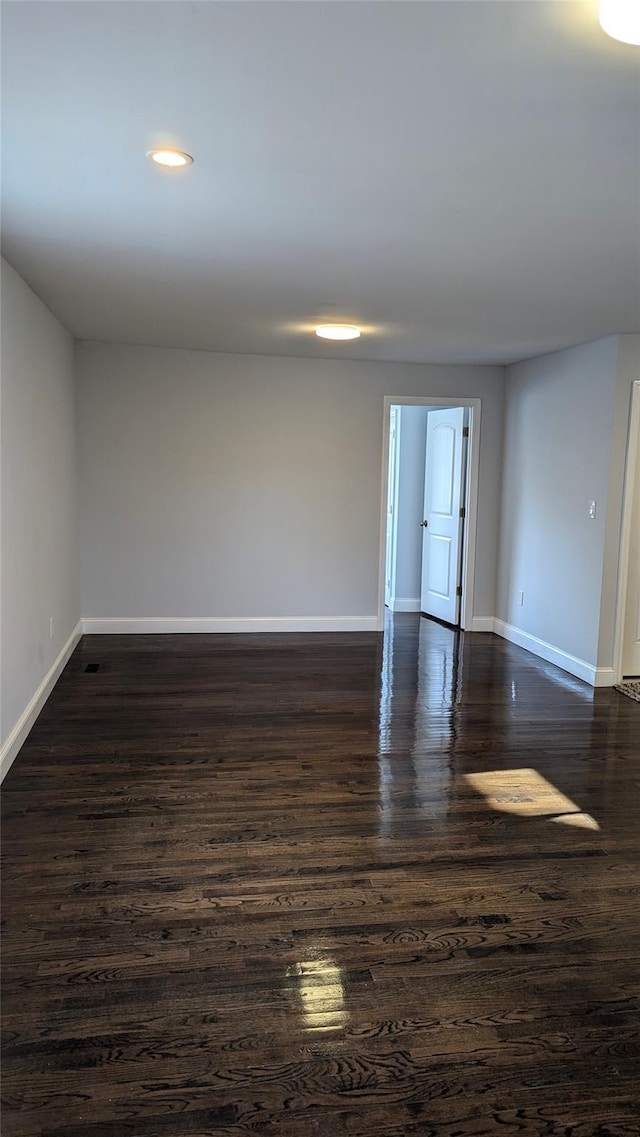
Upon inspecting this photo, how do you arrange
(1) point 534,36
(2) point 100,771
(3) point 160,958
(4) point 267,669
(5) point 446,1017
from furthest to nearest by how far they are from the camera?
(4) point 267,669
(2) point 100,771
(3) point 160,958
(5) point 446,1017
(1) point 534,36

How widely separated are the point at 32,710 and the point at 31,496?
120 cm

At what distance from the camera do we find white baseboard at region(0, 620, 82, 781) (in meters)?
3.59

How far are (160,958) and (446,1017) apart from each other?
856 mm

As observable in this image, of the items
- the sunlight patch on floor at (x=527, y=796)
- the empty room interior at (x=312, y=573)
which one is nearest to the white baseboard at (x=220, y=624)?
the empty room interior at (x=312, y=573)

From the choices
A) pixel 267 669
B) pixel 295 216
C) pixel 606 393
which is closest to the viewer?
pixel 295 216

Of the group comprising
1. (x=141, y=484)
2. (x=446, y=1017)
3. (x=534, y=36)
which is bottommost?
(x=446, y=1017)

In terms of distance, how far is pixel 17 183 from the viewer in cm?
259

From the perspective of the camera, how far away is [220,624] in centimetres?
673

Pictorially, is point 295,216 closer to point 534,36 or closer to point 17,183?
point 17,183

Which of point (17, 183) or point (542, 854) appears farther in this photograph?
point (542, 854)

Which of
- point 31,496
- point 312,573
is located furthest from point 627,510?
point 31,496

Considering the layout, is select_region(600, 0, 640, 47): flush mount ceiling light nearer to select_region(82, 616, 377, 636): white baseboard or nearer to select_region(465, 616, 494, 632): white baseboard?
select_region(82, 616, 377, 636): white baseboard

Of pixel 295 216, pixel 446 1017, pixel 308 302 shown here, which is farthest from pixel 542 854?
pixel 308 302

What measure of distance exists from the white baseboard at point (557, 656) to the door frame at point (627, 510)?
0.65 ft
